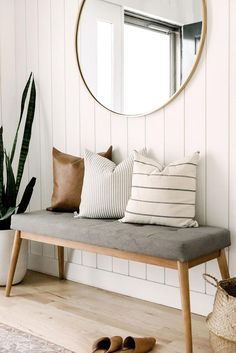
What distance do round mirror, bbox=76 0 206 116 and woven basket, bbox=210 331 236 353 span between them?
1.34 meters

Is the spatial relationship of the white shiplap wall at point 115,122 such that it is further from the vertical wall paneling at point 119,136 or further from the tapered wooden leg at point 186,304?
the tapered wooden leg at point 186,304

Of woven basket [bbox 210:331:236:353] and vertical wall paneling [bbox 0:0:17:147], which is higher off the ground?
vertical wall paneling [bbox 0:0:17:147]

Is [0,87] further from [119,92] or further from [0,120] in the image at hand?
[119,92]

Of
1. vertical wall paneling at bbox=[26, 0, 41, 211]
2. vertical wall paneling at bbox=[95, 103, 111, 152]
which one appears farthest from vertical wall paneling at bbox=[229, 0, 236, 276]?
vertical wall paneling at bbox=[26, 0, 41, 211]

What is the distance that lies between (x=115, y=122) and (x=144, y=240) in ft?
3.27

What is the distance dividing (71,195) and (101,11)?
3.90 feet

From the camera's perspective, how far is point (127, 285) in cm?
317

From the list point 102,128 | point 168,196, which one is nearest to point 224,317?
point 168,196

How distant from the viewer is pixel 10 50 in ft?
12.5

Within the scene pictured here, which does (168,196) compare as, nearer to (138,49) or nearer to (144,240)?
(144,240)

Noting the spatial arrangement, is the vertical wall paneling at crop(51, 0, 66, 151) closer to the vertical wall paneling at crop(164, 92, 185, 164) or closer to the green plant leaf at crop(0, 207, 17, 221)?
the green plant leaf at crop(0, 207, 17, 221)

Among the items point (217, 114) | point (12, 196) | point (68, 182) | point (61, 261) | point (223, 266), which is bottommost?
point (61, 261)

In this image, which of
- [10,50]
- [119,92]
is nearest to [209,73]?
[119,92]

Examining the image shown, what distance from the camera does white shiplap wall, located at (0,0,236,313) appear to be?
2.68 metres
